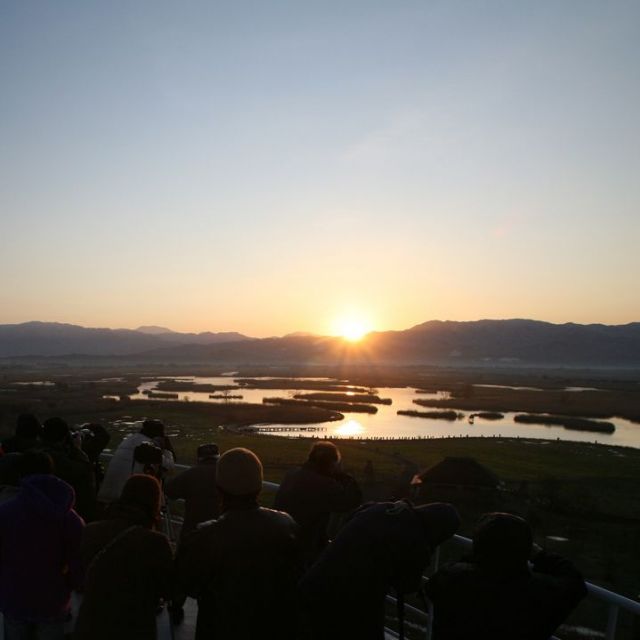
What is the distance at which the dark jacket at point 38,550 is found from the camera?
407 cm

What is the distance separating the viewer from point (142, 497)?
12.2ft

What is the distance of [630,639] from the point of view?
1429cm

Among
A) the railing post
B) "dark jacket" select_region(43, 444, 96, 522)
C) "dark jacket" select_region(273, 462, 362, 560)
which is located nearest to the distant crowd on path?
"dark jacket" select_region(273, 462, 362, 560)

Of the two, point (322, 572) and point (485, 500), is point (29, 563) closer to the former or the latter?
point (322, 572)

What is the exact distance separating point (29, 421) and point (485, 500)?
974 inches

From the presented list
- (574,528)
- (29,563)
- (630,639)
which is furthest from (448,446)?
(29,563)

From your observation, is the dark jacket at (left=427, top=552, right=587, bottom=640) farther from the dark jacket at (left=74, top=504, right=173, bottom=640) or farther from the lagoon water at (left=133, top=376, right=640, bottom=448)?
the lagoon water at (left=133, top=376, right=640, bottom=448)

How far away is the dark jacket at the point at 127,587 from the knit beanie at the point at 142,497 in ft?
0.41

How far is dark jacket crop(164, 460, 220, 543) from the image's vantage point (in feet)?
17.2

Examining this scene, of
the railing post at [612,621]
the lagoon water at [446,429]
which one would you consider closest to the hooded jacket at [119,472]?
the railing post at [612,621]

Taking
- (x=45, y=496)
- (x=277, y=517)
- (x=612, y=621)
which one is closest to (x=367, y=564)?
(x=277, y=517)

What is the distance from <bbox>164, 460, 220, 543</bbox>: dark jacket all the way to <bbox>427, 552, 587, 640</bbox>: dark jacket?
8.17 ft

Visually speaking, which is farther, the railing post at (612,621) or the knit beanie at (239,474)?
the railing post at (612,621)

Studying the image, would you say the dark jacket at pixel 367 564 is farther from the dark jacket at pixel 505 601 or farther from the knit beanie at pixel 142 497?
the knit beanie at pixel 142 497
